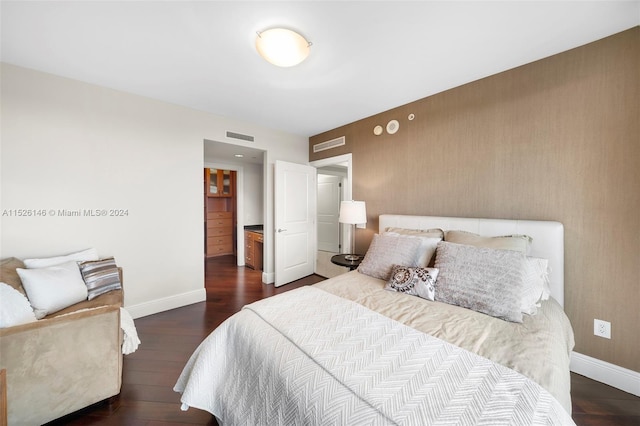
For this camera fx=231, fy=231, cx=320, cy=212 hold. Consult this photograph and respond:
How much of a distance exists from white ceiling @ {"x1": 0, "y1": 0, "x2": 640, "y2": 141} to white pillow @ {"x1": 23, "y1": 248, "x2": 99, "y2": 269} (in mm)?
1660

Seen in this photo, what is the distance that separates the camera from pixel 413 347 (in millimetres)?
1032

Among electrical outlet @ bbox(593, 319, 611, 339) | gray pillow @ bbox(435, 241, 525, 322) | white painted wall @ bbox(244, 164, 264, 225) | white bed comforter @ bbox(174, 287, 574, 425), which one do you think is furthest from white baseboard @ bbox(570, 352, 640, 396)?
white painted wall @ bbox(244, 164, 264, 225)

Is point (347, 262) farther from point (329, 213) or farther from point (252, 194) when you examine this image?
point (252, 194)

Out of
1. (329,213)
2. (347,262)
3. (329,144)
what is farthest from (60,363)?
(329,213)

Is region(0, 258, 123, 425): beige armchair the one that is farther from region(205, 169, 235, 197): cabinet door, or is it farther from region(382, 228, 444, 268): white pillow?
region(205, 169, 235, 197): cabinet door

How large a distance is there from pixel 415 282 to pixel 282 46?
75.5 inches

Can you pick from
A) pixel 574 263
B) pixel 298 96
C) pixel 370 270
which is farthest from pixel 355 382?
pixel 298 96

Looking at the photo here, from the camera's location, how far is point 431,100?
2.51 m

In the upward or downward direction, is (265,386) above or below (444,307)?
below

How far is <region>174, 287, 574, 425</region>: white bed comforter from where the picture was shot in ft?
2.46

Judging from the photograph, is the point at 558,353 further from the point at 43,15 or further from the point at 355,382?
the point at 43,15

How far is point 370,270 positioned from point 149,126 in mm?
2862

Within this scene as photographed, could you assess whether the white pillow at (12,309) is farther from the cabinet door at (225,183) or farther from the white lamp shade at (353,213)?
the cabinet door at (225,183)

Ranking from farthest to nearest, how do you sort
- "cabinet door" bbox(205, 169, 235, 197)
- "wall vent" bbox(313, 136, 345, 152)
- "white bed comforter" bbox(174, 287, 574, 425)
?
1. "cabinet door" bbox(205, 169, 235, 197)
2. "wall vent" bbox(313, 136, 345, 152)
3. "white bed comforter" bbox(174, 287, 574, 425)
